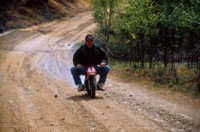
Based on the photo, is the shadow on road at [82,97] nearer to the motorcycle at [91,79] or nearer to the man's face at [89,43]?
the motorcycle at [91,79]

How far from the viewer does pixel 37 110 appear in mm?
9891

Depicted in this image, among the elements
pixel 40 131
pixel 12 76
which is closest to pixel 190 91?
pixel 40 131

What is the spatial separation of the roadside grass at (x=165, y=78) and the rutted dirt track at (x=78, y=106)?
717 millimetres

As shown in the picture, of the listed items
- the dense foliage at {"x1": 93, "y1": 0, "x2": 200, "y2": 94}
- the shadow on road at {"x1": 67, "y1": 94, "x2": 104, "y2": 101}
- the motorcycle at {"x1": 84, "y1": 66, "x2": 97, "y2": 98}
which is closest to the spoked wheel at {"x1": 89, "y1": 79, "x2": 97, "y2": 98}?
the motorcycle at {"x1": 84, "y1": 66, "x2": 97, "y2": 98}

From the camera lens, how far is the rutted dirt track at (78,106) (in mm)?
8406

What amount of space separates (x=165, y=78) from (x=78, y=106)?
19.4 ft

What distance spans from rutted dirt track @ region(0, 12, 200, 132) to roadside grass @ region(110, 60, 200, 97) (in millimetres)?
717

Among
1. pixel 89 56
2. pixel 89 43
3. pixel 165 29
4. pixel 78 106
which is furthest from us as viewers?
pixel 165 29

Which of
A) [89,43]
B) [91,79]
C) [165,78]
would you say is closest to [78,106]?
[91,79]

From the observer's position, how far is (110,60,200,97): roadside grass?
528 inches

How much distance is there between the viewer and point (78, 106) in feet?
33.2

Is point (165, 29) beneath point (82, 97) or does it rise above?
above

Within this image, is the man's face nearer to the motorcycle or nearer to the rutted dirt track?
the motorcycle

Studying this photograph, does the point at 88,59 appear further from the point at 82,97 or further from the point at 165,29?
the point at 165,29
